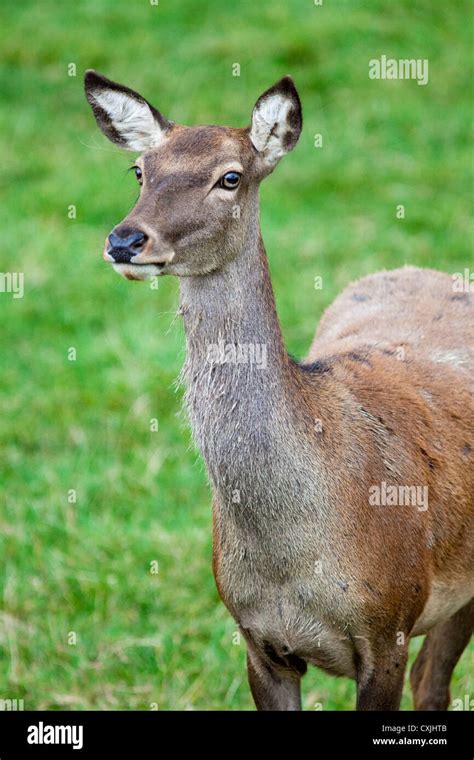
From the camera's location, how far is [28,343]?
32.5 feet

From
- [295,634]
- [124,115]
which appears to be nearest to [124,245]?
[124,115]

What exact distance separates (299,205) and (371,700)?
24.5 feet

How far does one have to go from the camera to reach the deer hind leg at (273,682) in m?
5.31

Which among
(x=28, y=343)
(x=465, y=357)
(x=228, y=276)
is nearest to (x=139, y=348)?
(x=28, y=343)

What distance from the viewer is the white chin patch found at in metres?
4.44

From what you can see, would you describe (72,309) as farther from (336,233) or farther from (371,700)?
(371,700)

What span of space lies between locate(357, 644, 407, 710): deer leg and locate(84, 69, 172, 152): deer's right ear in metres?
2.12

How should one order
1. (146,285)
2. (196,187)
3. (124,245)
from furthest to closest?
1. (146,285)
2. (196,187)
3. (124,245)

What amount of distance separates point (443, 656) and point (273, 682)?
115cm

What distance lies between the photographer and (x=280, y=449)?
15.9ft

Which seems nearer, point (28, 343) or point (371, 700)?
point (371, 700)

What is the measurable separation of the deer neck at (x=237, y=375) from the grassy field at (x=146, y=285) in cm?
84

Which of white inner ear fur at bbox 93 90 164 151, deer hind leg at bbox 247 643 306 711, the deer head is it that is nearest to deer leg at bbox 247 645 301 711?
deer hind leg at bbox 247 643 306 711

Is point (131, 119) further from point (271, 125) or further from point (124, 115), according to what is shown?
point (271, 125)
